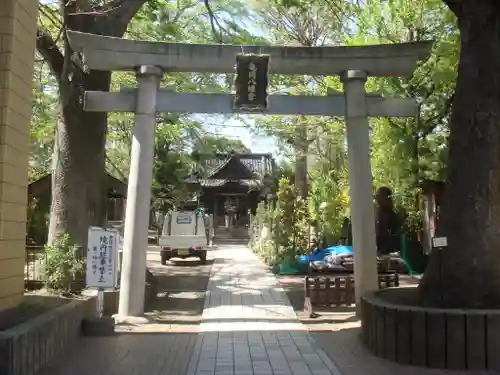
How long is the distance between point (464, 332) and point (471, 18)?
387 cm

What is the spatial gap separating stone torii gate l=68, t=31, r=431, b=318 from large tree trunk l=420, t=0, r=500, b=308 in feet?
9.75

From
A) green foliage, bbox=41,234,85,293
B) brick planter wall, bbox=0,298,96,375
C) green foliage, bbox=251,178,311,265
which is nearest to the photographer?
brick planter wall, bbox=0,298,96,375

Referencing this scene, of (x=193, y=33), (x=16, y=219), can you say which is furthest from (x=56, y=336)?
(x=193, y=33)

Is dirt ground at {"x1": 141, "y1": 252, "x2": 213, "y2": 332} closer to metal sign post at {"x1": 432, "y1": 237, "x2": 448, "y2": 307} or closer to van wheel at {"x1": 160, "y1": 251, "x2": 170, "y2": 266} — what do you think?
van wheel at {"x1": 160, "y1": 251, "x2": 170, "y2": 266}

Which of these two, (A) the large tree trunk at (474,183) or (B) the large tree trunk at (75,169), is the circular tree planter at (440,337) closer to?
(A) the large tree trunk at (474,183)

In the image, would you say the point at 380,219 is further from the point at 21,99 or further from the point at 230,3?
the point at 21,99

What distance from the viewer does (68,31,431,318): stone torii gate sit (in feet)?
31.8

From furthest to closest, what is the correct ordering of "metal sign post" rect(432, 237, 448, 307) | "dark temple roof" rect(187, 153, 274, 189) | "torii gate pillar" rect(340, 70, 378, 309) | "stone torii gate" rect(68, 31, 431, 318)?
"dark temple roof" rect(187, 153, 274, 189) → "torii gate pillar" rect(340, 70, 378, 309) → "stone torii gate" rect(68, 31, 431, 318) → "metal sign post" rect(432, 237, 448, 307)

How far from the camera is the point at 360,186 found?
10016 millimetres

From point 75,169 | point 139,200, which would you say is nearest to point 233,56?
point 139,200

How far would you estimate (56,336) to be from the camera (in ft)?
21.0

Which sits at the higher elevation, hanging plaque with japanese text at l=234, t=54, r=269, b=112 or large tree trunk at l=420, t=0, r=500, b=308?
hanging plaque with japanese text at l=234, t=54, r=269, b=112

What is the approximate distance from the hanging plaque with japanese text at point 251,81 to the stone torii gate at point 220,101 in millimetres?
167

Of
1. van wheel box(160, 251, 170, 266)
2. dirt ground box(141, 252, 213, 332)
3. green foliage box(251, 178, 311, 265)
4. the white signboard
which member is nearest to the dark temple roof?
van wheel box(160, 251, 170, 266)
